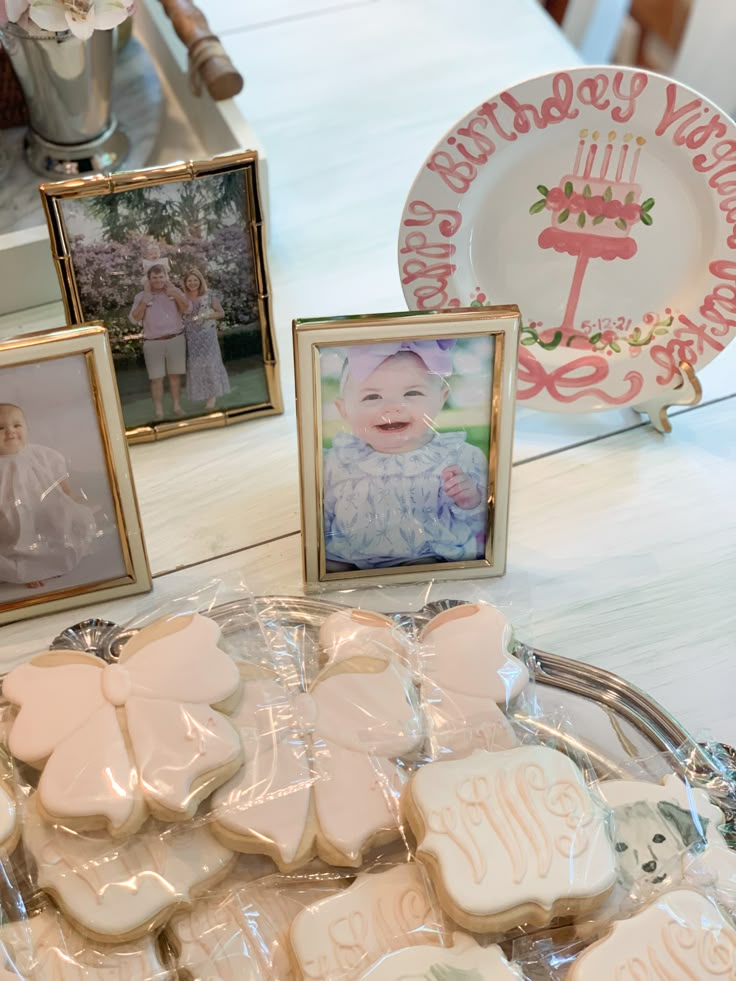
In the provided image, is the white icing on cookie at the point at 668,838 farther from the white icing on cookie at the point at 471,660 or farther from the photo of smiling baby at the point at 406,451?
the photo of smiling baby at the point at 406,451

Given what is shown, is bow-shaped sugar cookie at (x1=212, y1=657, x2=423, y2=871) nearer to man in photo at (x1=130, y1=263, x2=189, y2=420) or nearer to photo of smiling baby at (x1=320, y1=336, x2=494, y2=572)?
photo of smiling baby at (x1=320, y1=336, x2=494, y2=572)

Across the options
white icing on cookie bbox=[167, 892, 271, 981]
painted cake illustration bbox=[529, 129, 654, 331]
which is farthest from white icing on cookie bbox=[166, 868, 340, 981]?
painted cake illustration bbox=[529, 129, 654, 331]

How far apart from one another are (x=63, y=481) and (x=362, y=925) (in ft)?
1.17

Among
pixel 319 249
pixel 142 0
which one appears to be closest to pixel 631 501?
pixel 319 249

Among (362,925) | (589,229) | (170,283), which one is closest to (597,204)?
(589,229)

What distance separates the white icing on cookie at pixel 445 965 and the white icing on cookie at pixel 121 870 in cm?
12

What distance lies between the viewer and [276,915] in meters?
0.61

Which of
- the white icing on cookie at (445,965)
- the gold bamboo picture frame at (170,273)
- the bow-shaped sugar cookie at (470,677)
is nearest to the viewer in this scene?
the white icing on cookie at (445,965)

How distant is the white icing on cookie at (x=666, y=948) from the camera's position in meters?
0.56

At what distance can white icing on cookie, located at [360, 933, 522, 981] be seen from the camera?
0.56 meters

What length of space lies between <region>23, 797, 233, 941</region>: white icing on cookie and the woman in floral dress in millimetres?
366

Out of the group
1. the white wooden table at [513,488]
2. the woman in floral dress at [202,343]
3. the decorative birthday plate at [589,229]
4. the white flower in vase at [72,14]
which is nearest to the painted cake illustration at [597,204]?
the decorative birthday plate at [589,229]

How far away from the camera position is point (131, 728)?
0.63 meters

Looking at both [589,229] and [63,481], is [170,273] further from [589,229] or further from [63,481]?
[589,229]
